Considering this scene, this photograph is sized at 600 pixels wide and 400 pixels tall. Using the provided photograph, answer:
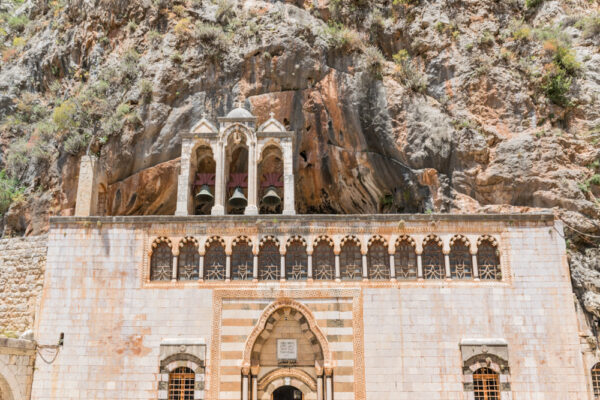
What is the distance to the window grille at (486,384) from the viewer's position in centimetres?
1898

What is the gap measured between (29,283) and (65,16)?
49.9ft

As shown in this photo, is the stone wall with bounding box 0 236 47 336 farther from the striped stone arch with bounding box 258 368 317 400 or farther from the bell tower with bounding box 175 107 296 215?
the striped stone arch with bounding box 258 368 317 400

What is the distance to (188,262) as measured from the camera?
20594 millimetres

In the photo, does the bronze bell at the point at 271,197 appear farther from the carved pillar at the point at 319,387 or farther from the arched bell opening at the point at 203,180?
the carved pillar at the point at 319,387

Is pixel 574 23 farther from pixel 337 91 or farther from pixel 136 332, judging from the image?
pixel 136 332

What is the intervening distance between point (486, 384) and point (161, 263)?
1178 cm

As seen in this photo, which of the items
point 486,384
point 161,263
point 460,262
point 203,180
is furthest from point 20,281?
point 486,384

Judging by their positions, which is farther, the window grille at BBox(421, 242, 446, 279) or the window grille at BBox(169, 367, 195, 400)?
the window grille at BBox(421, 242, 446, 279)

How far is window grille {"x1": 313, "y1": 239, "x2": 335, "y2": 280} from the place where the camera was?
20406 millimetres

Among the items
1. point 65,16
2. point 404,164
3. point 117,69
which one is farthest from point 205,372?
Answer: point 65,16

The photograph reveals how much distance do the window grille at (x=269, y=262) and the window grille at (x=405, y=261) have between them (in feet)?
13.7

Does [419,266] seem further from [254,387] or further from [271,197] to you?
[254,387]

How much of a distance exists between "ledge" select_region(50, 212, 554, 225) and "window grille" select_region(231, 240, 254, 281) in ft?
2.95

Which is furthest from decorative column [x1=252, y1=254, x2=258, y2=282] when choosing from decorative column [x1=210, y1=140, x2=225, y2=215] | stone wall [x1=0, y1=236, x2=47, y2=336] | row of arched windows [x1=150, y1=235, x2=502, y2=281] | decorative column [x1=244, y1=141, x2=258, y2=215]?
stone wall [x1=0, y1=236, x2=47, y2=336]
